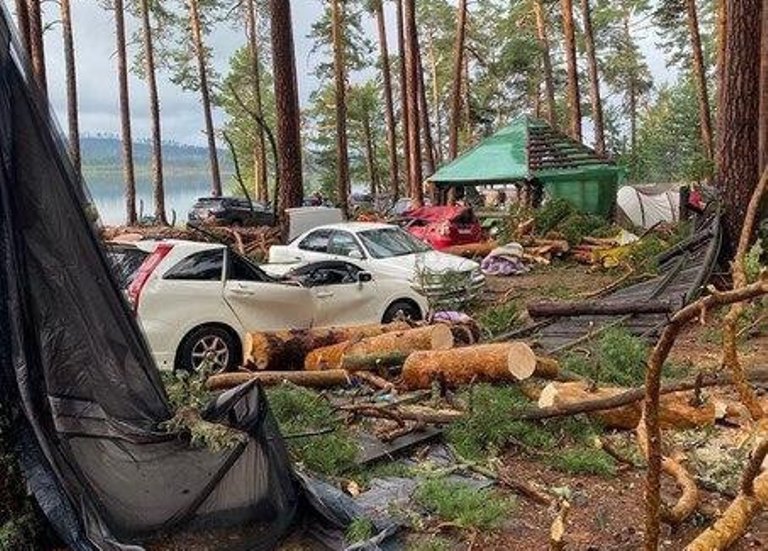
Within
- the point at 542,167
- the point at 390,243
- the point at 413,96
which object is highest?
the point at 413,96

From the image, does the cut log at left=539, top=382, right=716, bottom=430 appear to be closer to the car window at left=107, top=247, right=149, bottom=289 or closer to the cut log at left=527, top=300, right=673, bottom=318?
the cut log at left=527, top=300, right=673, bottom=318

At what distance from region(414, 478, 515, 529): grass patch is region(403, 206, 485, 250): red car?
13.3 metres

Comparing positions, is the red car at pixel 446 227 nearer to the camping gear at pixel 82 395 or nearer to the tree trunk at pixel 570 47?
the tree trunk at pixel 570 47

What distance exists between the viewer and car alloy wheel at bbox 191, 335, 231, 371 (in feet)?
27.1

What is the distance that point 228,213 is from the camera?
104 feet

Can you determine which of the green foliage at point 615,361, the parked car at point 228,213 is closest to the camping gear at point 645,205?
the parked car at point 228,213

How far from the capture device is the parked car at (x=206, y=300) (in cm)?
802

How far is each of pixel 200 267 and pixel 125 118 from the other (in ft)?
79.1

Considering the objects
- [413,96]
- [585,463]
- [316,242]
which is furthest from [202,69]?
[585,463]

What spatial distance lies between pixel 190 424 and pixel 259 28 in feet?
116

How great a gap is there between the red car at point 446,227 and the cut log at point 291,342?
9.60 metres

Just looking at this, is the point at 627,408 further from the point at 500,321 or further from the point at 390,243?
the point at 390,243

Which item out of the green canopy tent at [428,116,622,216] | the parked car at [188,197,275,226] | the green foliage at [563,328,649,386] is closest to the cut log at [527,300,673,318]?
the green foliage at [563,328,649,386]

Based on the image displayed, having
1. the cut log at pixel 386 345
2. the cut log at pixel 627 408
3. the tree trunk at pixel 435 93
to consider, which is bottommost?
the cut log at pixel 627 408
